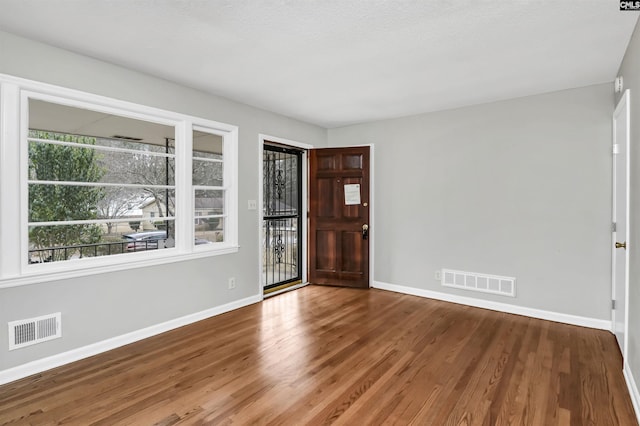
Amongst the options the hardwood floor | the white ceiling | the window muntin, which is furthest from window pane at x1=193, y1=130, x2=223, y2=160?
the hardwood floor

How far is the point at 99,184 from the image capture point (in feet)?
9.61

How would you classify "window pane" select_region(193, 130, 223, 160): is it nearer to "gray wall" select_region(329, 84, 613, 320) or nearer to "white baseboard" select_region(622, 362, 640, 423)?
"gray wall" select_region(329, 84, 613, 320)

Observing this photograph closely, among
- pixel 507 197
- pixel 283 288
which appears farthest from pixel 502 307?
pixel 283 288

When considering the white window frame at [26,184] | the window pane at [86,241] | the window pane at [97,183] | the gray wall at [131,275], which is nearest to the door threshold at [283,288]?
the gray wall at [131,275]

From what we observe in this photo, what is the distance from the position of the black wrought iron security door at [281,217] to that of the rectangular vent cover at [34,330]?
2410 millimetres

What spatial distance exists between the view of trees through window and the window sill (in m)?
0.20

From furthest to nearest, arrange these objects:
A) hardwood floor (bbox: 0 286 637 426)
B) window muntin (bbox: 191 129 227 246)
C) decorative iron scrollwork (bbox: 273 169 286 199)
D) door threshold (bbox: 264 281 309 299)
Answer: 1. decorative iron scrollwork (bbox: 273 169 286 199)
2. door threshold (bbox: 264 281 309 299)
3. window muntin (bbox: 191 129 227 246)
4. hardwood floor (bbox: 0 286 637 426)

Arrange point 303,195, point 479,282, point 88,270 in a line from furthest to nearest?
point 303,195
point 479,282
point 88,270

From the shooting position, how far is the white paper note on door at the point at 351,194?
16.6 feet

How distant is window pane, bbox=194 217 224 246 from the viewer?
381 cm

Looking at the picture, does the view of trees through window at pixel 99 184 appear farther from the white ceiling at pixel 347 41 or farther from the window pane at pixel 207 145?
the white ceiling at pixel 347 41

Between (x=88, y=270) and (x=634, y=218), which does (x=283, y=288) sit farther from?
(x=634, y=218)

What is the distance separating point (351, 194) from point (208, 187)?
85.9 inches

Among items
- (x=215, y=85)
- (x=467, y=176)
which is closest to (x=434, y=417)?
(x=467, y=176)
